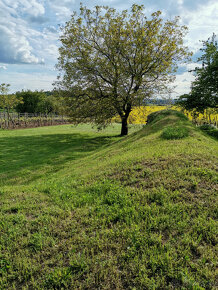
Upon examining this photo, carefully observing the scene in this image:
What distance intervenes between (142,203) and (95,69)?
17.3 metres

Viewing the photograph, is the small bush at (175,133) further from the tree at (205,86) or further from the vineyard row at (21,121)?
the vineyard row at (21,121)

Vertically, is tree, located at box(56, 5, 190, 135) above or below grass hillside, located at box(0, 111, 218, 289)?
above

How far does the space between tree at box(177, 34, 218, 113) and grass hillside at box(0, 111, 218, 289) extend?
13.8 meters

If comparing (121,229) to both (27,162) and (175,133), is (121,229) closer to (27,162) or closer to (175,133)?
(175,133)

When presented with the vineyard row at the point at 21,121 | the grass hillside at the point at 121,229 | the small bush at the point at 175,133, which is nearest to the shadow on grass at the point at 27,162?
the grass hillside at the point at 121,229

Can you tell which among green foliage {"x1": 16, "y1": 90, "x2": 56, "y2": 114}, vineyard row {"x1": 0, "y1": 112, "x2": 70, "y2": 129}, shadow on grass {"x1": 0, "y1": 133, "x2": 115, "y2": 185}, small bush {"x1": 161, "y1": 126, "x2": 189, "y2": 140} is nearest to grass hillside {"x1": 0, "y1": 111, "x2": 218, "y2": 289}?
small bush {"x1": 161, "y1": 126, "x2": 189, "y2": 140}

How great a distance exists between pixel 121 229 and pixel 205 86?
1761 centimetres

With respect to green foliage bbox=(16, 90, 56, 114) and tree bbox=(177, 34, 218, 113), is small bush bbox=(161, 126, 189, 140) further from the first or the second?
green foliage bbox=(16, 90, 56, 114)

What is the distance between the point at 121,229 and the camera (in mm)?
3453

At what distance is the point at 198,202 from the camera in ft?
12.6

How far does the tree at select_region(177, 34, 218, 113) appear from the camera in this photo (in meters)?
16.7

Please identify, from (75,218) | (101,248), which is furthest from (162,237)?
(75,218)

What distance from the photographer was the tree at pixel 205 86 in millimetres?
16742

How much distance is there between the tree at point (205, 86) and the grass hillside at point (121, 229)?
13.8 m
